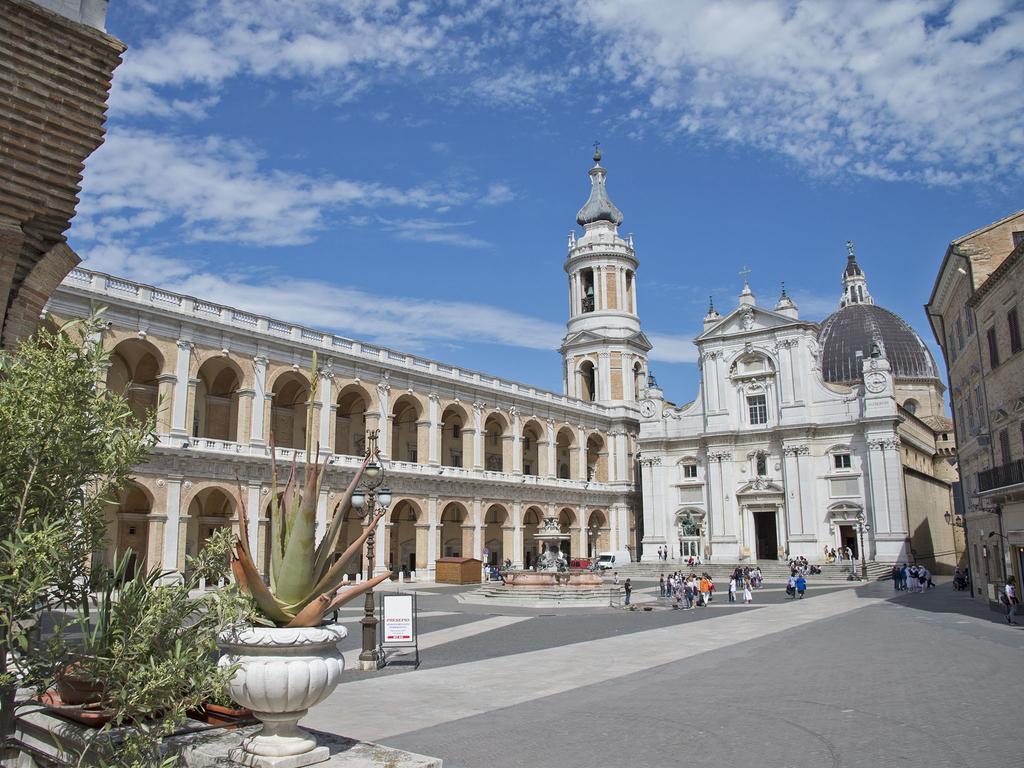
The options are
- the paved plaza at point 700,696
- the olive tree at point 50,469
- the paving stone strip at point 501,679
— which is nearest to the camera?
the olive tree at point 50,469

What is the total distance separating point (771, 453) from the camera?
54.1m

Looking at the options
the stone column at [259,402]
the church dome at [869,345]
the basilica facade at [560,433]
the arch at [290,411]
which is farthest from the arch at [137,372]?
the church dome at [869,345]

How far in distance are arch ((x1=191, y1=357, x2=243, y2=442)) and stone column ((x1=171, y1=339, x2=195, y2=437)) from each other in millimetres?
2035

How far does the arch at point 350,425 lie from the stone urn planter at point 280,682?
3965 centimetres

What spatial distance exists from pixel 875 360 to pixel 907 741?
47.3 metres

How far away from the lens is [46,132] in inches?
290

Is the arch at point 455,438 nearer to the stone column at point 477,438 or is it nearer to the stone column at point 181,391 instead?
the stone column at point 477,438

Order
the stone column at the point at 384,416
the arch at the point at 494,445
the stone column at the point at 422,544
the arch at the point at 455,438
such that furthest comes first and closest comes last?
1. the arch at the point at 494,445
2. the arch at the point at 455,438
3. the stone column at the point at 422,544
4. the stone column at the point at 384,416

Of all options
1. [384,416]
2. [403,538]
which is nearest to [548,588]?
[384,416]

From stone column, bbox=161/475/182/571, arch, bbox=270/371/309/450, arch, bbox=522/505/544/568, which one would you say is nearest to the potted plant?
stone column, bbox=161/475/182/571

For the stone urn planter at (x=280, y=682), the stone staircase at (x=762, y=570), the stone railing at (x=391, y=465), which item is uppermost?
the stone railing at (x=391, y=465)

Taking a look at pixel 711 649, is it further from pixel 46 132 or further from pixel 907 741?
pixel 46 132

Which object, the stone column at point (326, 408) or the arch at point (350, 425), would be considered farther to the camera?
the arch at point (350, 425)

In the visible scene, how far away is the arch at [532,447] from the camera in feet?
181
